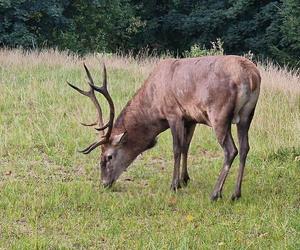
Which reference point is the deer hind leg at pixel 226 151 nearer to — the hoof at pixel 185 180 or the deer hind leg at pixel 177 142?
the deer hind leg at pixel 177 142

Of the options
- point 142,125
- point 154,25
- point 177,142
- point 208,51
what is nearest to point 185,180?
point 177,142

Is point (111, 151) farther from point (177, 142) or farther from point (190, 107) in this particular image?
point (190, 107)

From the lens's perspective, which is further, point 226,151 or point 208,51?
point 208,51

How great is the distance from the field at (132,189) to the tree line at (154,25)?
47.0ft

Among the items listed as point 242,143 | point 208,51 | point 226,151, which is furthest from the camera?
point 208,51

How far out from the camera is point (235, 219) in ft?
18.9

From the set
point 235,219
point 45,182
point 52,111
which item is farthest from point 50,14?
point 235,219

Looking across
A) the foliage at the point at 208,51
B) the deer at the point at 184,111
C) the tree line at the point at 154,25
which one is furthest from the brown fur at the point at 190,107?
the tree line at the point at 154,25

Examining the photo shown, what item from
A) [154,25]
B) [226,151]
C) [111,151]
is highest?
[226,151]

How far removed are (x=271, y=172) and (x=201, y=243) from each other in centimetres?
269

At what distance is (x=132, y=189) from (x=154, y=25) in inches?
1080

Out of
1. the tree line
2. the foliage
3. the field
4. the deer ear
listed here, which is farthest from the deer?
the tree line

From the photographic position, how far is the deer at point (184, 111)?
6293 mm

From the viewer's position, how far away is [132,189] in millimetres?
7066
